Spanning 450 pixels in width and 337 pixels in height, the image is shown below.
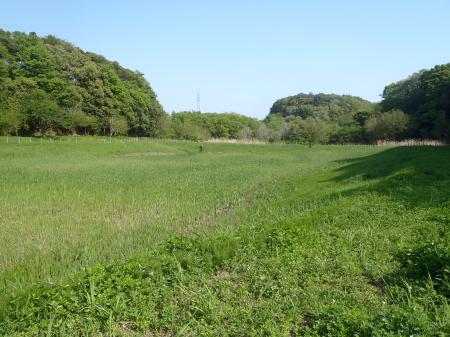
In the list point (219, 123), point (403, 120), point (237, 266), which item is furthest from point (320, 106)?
point (237, 266)

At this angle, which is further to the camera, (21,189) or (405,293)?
(21,189)

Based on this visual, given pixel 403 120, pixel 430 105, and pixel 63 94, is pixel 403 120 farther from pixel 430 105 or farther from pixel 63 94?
pixel 63 94

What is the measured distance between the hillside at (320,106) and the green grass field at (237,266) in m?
116

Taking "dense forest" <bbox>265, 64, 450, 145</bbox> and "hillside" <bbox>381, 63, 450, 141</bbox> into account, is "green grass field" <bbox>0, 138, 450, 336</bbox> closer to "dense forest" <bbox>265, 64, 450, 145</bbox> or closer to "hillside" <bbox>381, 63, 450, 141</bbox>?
"hillside" <bbox>381, 63, 450, 141</bbox>

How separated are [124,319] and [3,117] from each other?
160ft

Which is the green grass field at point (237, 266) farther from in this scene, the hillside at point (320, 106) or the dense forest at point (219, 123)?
the hillside at point (320, 106)

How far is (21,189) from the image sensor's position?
50.5 feet

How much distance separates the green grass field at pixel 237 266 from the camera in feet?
15.0

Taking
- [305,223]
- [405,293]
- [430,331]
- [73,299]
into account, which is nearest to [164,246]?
[73,299]

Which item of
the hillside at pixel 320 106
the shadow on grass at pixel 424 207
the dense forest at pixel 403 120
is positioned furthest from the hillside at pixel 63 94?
the hillside at pixel 320 106

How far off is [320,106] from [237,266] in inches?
5719

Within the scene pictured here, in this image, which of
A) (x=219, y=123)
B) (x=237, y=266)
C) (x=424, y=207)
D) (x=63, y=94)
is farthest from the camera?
(x=219, y=123)

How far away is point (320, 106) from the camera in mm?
144125

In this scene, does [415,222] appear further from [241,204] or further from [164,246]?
[241,204]
